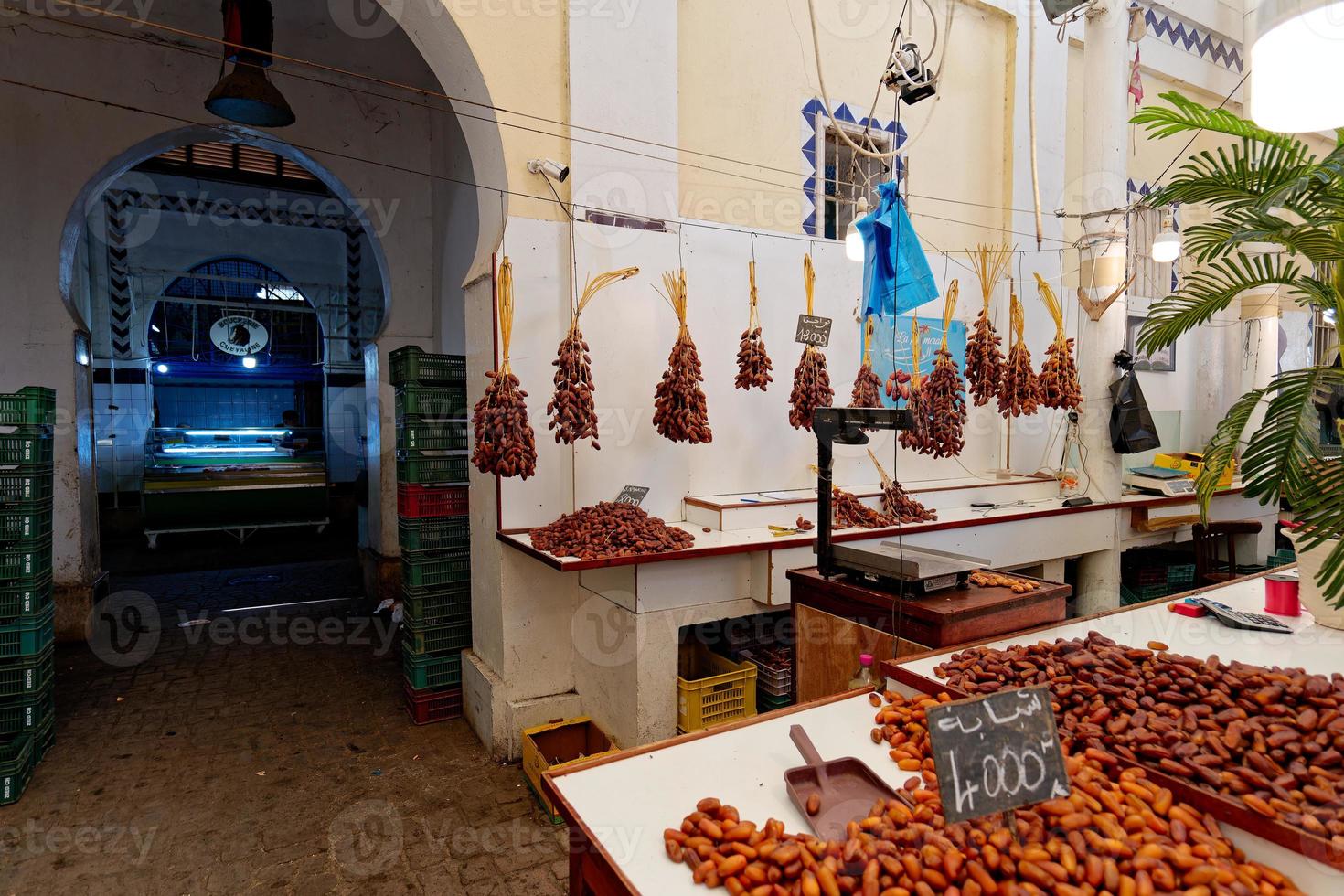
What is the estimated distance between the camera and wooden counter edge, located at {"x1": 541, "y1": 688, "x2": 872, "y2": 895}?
1.40 m

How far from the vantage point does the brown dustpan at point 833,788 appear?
153 cm

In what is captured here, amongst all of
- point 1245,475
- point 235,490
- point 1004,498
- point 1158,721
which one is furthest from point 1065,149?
point 235,490

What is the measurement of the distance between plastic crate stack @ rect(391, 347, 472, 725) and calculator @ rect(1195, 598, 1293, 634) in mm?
3799

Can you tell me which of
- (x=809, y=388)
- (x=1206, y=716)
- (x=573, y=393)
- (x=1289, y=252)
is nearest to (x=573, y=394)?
(x=573, y=393)

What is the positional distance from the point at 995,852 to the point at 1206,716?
0.85 m

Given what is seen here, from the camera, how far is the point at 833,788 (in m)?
1.64

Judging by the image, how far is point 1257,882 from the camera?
4.21 feet

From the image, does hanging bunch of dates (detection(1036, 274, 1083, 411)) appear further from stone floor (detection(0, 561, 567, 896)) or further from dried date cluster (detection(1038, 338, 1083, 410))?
stone floor (detection(0, 561, 567, 896))

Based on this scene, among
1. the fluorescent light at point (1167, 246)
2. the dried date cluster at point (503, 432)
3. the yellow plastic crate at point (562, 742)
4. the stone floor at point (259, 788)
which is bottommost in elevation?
the stone floor at point (259, 788)

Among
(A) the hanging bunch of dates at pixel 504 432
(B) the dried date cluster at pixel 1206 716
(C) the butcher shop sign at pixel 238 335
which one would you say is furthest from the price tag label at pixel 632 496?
(C) the butcher shop sign at pixel 238 335

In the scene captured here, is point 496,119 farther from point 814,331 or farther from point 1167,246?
point 1167,246

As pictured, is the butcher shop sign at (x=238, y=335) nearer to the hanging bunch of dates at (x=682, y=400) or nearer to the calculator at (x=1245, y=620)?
the hanging bunch of dates at (x=682, y=400)

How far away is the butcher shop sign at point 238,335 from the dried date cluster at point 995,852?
38.0 ft

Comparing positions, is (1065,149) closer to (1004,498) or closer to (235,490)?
(1004,498)
